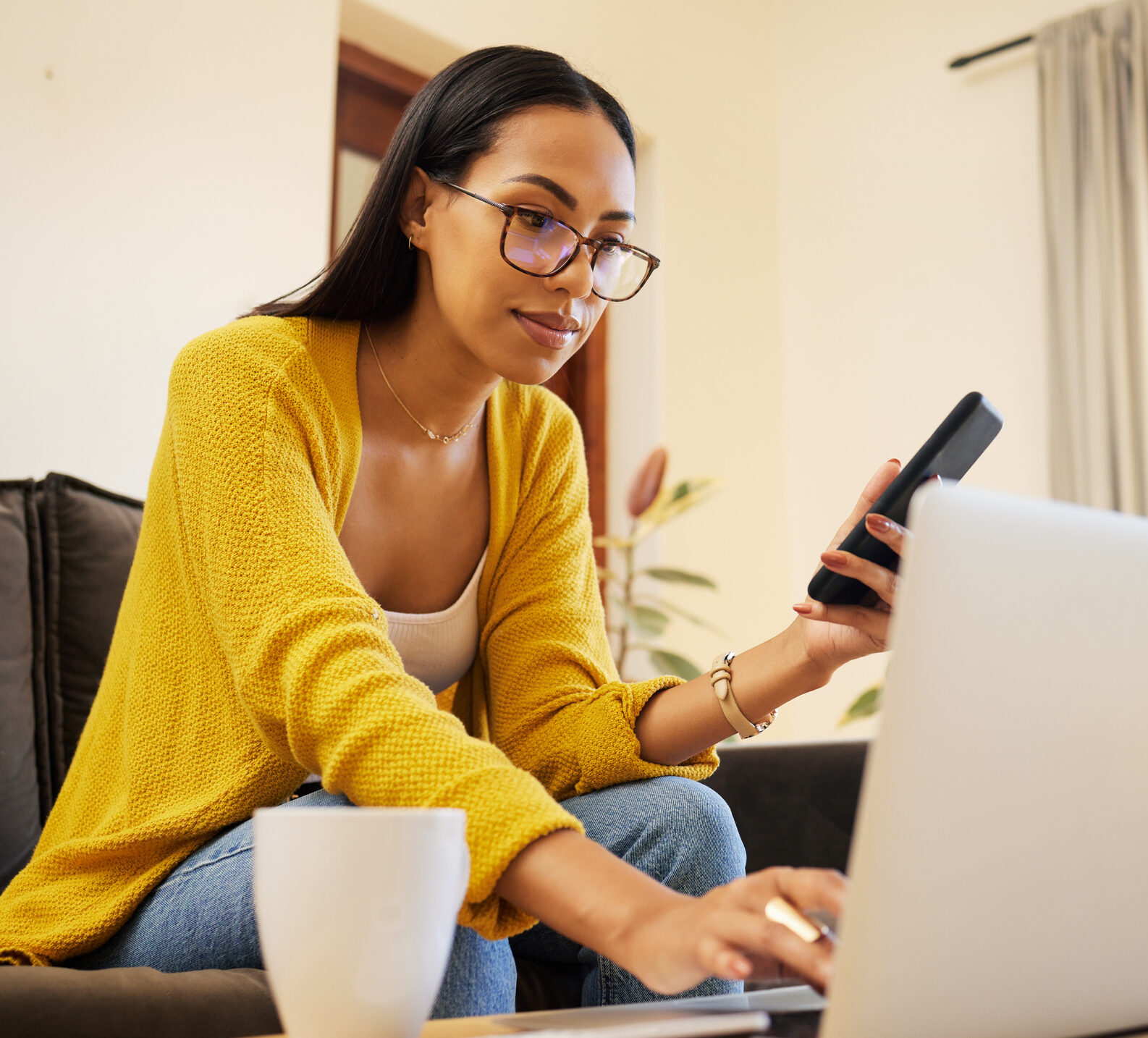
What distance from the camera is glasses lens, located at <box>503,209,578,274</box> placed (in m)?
1.01

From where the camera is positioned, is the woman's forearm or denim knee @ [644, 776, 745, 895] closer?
denim knee @ [644, 776, 745, 895]

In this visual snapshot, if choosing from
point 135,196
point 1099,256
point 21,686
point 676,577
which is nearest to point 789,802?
point 21,686

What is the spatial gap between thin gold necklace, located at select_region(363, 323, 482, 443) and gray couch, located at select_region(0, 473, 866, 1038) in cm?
47

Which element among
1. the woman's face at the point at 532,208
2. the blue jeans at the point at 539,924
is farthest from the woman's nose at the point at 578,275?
the blue jeans at the point at 539,924

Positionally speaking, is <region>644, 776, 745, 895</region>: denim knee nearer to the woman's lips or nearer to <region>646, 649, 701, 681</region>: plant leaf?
the woman's lips

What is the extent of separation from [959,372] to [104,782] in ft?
8.48

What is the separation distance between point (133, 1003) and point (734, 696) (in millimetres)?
551

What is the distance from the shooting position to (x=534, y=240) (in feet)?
3.33

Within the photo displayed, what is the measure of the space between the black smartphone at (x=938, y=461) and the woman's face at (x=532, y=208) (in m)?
0.36

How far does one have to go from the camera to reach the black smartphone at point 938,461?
2.42 feet

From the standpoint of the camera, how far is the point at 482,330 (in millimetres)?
1044

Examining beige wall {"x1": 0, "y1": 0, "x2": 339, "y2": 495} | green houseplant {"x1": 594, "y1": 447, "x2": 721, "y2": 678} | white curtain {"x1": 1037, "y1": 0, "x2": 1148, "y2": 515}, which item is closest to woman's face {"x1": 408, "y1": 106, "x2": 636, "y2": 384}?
beige wall {"x1": 0, "y1": 0, "x2": 339, "y2": 495}

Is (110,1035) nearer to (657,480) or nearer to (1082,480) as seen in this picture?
(657,480)

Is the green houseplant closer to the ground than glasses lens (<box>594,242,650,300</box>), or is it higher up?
closer to the ground
